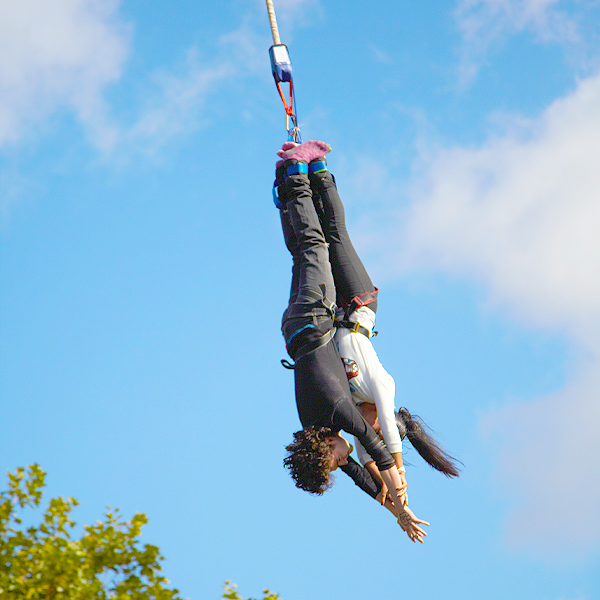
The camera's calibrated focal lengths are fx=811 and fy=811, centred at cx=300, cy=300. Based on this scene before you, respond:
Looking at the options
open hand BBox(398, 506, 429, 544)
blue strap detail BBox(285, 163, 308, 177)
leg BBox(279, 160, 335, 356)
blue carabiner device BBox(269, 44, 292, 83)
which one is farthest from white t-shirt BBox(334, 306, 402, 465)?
blue carabiner device BBox(269, 44, 292, 83)

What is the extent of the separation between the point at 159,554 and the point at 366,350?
124 inches

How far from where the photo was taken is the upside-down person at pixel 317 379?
664 centimetres

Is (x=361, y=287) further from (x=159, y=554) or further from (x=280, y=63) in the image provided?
(x=159, y=554)

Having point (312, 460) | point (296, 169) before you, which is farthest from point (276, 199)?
point (312, 460)

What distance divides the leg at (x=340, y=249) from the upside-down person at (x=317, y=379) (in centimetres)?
17

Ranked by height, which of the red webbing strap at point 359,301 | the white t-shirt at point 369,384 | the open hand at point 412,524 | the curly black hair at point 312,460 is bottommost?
the open hand at point 412,524

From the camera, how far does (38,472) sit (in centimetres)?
454

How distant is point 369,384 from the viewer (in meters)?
6.92

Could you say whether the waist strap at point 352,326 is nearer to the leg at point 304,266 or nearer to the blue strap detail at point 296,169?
the leg at point 304,266

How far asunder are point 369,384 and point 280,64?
3097 millimetres

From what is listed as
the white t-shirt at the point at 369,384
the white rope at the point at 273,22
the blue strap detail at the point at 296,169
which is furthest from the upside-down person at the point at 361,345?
the white rope at the point at 273,22

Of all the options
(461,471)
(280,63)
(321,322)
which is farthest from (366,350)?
(280,63)

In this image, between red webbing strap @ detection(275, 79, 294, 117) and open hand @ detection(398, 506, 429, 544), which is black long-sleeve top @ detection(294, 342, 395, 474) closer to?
open hand @ detection(398, 506, 429, 544)

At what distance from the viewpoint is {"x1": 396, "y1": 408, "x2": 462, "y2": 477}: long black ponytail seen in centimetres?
746
